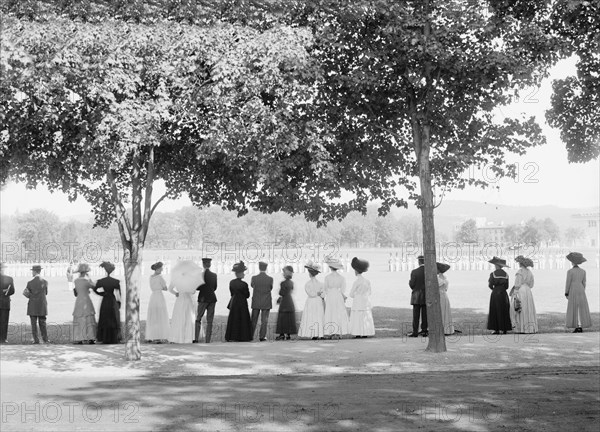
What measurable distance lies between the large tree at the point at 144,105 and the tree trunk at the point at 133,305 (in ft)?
0.07

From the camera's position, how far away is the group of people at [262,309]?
17047 millimetres

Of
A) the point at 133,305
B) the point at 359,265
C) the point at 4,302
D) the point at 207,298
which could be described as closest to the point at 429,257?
the point at 359,265

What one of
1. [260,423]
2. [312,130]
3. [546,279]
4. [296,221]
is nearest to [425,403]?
[260,423]

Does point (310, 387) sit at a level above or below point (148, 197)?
below

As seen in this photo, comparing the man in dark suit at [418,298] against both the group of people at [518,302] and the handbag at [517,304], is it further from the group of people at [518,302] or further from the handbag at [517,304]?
the handbag at [517,304]

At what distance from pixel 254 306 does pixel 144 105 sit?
20.4 feet

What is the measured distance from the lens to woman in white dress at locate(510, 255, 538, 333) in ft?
58.6

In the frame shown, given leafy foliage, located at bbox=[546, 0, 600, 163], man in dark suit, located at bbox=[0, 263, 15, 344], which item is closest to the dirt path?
man in dark suit, located at bbox=[0, 263, 15, 344]

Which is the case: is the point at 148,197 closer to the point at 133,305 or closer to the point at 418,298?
the point at 133,305

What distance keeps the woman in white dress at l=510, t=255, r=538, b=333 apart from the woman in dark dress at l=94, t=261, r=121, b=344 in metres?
9.23

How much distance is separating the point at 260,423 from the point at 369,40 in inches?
337

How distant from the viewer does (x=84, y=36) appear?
1283 cm

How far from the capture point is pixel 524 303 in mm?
17969

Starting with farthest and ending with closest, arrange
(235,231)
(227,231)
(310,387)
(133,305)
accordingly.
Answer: (235,231), (227,231), (133,305), (310,387)
